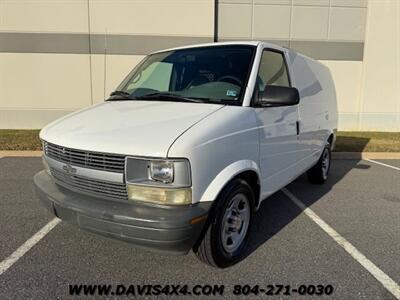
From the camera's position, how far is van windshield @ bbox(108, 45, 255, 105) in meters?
3.48

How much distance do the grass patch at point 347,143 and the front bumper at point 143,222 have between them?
7.02m

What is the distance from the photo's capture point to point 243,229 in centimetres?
346

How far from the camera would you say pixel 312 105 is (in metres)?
5.09

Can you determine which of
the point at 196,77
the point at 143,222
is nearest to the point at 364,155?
the point at 196,77

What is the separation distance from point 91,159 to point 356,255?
2.67m

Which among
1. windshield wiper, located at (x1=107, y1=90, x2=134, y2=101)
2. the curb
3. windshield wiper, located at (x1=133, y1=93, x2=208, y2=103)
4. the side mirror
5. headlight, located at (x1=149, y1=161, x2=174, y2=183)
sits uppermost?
the side mirror

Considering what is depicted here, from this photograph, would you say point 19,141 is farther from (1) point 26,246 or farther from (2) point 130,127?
(2) point 130,127

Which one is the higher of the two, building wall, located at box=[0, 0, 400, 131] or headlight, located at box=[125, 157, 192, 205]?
building wall, located at box=[0, 0, 400, 131]

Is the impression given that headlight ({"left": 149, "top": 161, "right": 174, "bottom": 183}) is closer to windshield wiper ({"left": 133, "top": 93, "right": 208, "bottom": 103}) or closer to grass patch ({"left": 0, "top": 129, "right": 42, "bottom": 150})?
windshield wiper ({"left": 133, "top": 93, "right": 208, "bottom": 103})

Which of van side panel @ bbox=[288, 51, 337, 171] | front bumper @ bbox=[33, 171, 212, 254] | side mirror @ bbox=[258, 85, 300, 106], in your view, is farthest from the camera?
van side panel @ bbox=[288, 51, 337, 171]

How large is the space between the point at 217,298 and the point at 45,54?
11.7 metres

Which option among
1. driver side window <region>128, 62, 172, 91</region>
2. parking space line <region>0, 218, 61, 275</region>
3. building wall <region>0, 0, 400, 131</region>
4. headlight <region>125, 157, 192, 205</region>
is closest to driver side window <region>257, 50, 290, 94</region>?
driver side window <region>128, 62, 172, 91</region>

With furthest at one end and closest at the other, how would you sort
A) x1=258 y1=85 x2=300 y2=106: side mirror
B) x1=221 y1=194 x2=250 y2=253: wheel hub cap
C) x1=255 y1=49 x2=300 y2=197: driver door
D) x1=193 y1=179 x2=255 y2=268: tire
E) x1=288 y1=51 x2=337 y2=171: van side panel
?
x1=288 y1=51 x2=337 y2=171: van side panel
x1=255 y1=49 x2=300 y2=197: driver door
x1=258 y1=85 x2=300 y2=106: side mirror
x1=221 y1=194 x2=250 y2=253: wheel hub cap
x1=193 y1=179 x2=255 y2=268: tire

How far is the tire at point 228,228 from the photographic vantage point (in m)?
2.95
